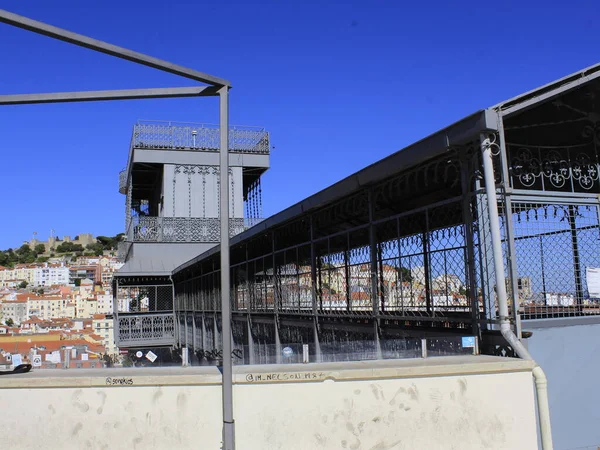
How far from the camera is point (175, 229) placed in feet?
91.7

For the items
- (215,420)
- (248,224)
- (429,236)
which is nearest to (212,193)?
(248,224)

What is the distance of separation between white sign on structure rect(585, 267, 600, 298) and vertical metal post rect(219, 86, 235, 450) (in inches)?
217

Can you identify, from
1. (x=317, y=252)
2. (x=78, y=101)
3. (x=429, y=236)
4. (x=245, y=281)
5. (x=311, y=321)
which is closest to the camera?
(x=78, y=101)

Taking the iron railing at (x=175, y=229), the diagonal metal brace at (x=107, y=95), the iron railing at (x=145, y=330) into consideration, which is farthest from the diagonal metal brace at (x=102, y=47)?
the iron railing at (x=145, y=330)

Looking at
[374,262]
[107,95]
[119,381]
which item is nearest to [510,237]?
[374,262]

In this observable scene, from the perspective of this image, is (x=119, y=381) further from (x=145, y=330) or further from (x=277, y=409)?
(x=145, y=330)

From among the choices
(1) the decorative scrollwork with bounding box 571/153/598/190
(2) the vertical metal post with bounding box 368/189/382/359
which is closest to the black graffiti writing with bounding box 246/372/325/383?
(2) the vertical metal post with bounding box 368/189/382/359

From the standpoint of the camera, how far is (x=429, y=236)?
802 centimetres

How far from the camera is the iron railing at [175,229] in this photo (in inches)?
1082

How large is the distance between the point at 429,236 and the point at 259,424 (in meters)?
3.70

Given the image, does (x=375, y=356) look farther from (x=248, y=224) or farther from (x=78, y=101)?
(x=248, y=224)

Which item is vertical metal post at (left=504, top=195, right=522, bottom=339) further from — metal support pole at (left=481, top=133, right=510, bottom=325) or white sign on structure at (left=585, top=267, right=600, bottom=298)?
white sign on structure at (left=585, top=267, right=600, bottom=298)

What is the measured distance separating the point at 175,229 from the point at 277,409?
23.0 metres

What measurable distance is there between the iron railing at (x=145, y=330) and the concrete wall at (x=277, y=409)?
71.4 feet
